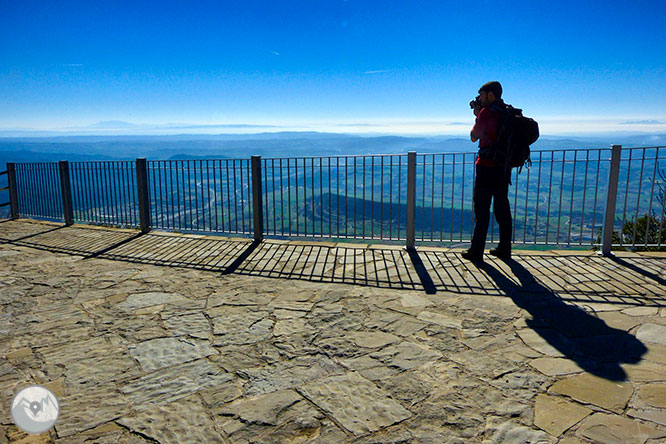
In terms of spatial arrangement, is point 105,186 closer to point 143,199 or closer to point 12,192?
point 143,199

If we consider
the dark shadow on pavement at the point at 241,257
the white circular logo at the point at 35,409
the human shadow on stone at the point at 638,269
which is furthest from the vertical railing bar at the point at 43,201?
the human shadow on stone at the point at 638,269

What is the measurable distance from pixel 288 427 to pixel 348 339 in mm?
1176

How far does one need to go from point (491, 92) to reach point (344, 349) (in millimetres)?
3578

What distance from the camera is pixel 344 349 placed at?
3.38 meters

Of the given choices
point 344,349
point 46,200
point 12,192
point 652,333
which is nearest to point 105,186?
point 46,200

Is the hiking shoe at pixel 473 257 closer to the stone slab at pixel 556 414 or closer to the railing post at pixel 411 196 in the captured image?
the railing post at pixel 411 196

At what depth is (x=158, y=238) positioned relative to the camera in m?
8.02

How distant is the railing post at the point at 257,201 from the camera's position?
290 inches

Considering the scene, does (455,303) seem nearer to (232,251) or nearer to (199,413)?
(199,413)

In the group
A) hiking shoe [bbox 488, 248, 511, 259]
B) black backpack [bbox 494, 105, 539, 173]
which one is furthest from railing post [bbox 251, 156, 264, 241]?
black backpack [bbox 494, 105, 539, 173]

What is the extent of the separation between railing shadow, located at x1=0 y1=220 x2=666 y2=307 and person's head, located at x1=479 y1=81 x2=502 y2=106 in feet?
6.68

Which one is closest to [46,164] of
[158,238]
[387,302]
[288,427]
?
[158,238]

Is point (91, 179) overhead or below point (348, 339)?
overhead

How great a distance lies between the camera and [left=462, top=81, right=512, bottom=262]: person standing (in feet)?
17.2
